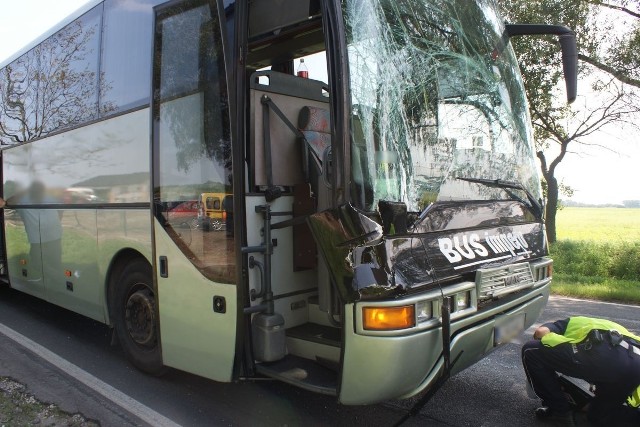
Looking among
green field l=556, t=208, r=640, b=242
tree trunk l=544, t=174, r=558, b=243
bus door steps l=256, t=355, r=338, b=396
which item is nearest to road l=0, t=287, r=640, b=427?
bus door steps l=256, t=355, r=338, b=396

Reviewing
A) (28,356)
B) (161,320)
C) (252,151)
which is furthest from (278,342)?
(28,356)

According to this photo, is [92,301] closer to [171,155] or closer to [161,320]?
[161,320]

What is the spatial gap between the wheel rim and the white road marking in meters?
0.48

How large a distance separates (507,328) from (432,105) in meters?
1.69

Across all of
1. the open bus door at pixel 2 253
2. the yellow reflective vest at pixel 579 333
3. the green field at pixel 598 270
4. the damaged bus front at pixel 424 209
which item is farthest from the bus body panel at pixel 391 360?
the green field at pixel 598 270

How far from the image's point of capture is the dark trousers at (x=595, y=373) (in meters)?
3.23

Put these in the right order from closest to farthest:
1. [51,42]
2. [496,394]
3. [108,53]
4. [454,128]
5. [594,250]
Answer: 1. [454,128]
2. [496,394]
3. [108,53]
4. [51,42]
5. [594,250]

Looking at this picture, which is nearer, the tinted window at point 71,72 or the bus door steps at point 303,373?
the bus door steps at point 303,373

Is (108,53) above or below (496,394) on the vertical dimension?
above

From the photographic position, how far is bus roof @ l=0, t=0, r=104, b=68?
5.34 metres

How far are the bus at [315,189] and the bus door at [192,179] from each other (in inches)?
0.6

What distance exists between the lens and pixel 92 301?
5152mm

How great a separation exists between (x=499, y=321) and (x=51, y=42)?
5.82 m

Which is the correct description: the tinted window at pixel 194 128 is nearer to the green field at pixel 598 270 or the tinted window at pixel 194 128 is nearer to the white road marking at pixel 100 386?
the white road marking at pixel 100 386
